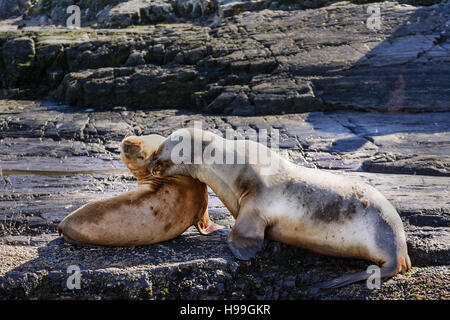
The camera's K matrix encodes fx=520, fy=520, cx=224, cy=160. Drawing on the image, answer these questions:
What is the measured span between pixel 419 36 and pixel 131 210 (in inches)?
438

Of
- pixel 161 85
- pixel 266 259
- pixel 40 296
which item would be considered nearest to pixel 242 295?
pixel 266 259

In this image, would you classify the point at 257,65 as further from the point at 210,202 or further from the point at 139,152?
the point at 139,152

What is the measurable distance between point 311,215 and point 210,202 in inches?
97.7

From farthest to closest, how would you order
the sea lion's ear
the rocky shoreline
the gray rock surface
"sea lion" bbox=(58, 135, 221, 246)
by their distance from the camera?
1. the rocky shoreline
2. the sea lion's ear
3. "sea lion" bbox=(58, 135, 221, 246)
4. the gray rock surface

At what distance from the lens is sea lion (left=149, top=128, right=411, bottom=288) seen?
4.24 m

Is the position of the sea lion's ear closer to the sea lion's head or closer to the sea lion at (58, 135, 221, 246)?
the sea lion at (58, 135, 221, 246)

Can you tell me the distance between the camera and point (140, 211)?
4.48m

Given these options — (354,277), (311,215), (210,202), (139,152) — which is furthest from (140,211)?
(210,202)

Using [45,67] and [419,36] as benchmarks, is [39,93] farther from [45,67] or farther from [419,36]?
[419,36]

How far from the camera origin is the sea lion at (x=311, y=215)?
4242mm

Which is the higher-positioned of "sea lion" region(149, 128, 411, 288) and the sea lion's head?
the sea lion's head

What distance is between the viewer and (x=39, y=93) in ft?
48.1

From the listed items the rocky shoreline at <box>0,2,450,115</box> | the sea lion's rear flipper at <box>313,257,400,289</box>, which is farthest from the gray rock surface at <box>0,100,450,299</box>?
the rocky shoreline at <box>0,2,450,115</box>
